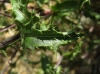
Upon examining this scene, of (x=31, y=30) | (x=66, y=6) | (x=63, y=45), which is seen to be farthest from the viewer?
(x=66, y=6)

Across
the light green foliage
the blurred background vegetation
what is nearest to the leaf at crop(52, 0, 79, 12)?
the blurred background vegetation

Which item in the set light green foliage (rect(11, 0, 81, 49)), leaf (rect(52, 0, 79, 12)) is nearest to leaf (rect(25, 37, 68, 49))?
light green foliage (rect(11, 0, 81, 49))

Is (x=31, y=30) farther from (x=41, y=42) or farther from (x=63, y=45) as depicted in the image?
(x=63, y=45)

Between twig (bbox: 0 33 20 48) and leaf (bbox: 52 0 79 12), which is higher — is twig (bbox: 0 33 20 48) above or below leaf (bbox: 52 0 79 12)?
below

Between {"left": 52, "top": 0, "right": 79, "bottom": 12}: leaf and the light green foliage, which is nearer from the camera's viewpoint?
the light green foliage

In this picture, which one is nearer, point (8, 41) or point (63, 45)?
point (8, 41)

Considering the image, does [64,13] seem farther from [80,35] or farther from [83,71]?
[83,71]

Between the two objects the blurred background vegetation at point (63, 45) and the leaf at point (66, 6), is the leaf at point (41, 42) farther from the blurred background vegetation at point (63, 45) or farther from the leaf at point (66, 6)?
the leaf at point (66, 6)

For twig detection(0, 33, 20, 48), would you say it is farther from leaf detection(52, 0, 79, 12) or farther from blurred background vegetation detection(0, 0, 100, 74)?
leaf detection(52, 0, 79, 12)

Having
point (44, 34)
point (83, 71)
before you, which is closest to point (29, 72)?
point (83, 71)

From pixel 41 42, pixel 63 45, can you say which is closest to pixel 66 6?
pixel 63 45

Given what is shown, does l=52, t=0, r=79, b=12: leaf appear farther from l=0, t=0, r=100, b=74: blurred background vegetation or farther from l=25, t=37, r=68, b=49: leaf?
l=25, t=37, r=68, b=49: leaf
